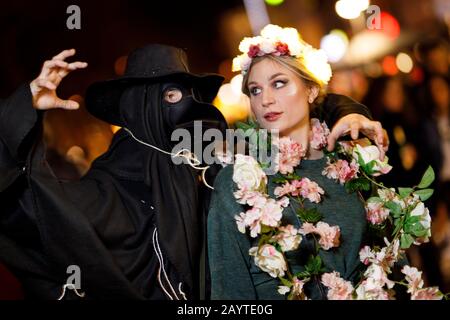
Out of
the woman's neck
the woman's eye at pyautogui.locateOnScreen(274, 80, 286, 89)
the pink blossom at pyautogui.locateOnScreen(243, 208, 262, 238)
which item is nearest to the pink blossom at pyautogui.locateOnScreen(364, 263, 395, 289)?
the pink blossom at pyautogui.locateOnScreen(243, 208, 262, 238)

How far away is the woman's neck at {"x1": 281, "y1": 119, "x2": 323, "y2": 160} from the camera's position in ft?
9.09

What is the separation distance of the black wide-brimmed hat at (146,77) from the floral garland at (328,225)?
377 millimetres

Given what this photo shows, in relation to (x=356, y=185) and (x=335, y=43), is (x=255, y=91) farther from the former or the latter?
(x=335, y=43)

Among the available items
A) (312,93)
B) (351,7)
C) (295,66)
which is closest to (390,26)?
(351,7)

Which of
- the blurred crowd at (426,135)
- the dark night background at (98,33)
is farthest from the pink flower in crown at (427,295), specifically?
the dark night background at (98,33)

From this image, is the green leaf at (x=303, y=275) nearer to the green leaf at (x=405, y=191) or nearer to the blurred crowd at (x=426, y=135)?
the green leaf at (x=405, y=191)

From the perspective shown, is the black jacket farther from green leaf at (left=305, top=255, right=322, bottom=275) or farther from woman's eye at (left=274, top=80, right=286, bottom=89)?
woman's eye at (left=274, top=80, right=286, bottom=89)

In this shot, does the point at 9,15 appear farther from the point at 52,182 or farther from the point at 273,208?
the point at 273,208

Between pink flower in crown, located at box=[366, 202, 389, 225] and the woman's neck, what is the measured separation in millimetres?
330

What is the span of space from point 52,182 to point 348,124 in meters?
1.27

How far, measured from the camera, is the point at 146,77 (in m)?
2.73

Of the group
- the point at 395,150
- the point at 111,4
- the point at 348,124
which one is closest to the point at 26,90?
the point at 348,124

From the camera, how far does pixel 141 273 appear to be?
8.39 feet

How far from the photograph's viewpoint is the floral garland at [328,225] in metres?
2.38
